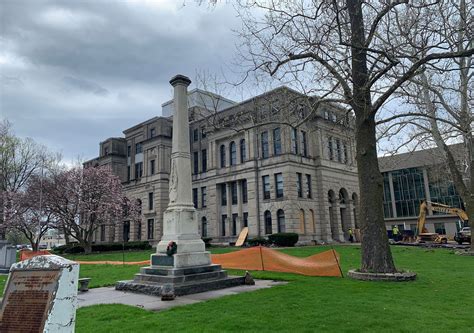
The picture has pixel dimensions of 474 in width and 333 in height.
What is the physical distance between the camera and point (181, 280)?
10.3 meters

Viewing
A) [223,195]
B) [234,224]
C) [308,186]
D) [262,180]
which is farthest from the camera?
[223,195]

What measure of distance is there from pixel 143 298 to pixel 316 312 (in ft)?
15.8

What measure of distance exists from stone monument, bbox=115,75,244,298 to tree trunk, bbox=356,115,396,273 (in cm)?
445

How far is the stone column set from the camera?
11.2 m

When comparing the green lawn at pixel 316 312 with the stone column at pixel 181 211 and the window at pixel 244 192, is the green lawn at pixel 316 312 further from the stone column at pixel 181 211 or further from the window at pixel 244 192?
the window at pixel 244 192

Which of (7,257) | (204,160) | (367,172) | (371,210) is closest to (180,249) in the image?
(371,210)

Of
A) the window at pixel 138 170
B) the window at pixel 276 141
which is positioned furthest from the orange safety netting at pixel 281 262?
the window at pixel 138 170

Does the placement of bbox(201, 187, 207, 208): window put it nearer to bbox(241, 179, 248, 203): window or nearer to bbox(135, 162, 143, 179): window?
bbox(241, 179, 248, 203): window

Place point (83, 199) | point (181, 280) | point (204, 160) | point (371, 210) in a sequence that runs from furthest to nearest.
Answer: point (204, 160)
point (83, 199)
point (371, 210)
point (181, 280)

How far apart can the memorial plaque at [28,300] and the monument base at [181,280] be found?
530cm

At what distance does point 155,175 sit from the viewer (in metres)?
48.4

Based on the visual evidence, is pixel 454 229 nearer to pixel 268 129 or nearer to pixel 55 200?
pixel 268 129

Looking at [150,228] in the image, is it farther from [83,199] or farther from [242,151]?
[242,151]

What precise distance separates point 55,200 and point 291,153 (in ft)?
80.0
